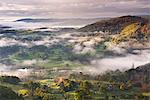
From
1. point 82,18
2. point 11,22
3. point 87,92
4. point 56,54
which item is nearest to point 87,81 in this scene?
point 87,92

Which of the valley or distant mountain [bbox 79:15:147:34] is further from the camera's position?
distant mountain [bbox 79:15:147:34]

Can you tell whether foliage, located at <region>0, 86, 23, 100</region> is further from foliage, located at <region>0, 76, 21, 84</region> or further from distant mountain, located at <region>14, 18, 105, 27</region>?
distant mountain, located at <region>14, 18, 105, 27</region>

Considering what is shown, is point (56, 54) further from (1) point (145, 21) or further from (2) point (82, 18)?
(1) point (145, 21)

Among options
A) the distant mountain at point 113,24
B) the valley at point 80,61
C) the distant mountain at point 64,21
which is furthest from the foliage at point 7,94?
the distant mountain at point 113,24

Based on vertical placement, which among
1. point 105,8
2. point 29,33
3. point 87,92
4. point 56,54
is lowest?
point 87,92

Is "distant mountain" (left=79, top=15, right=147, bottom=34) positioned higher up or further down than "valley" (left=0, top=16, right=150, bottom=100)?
higher up

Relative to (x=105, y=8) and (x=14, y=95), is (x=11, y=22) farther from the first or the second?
(x=105, y=8)

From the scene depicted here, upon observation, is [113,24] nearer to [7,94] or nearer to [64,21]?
[64,21]

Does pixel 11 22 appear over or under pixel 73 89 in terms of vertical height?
over

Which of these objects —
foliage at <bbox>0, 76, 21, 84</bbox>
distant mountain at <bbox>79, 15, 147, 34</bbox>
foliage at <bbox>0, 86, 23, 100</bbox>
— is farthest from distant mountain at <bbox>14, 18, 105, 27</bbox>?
foliage at <bbox>0, 86, 23, 100</bbox>
